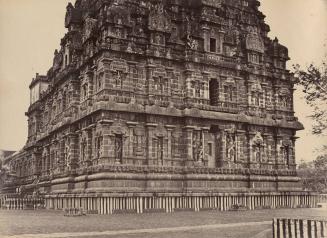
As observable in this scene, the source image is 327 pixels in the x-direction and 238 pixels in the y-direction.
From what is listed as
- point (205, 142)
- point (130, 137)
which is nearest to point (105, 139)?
point (130, 137)

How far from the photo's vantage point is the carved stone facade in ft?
98.5

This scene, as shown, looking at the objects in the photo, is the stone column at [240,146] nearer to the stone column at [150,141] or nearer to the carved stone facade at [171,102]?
the carved stone facade at [171,102]

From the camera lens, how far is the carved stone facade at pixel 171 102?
98.5 feet

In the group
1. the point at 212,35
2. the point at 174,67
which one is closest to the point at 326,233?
the point at 174,67

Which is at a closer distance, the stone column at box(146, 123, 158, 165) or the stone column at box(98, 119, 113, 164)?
the stone column at box(98, 119, 113, 164)

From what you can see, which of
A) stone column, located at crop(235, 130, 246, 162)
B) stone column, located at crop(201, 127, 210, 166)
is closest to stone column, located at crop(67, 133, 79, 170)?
stone column, located at crop(201, 127, 210, 166)

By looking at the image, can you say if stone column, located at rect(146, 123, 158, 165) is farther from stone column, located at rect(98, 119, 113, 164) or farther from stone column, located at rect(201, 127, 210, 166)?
stone column, located at rect(201, 127, 210, 166)

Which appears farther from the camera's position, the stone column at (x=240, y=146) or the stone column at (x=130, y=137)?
the stone column at (x=240, y=146)

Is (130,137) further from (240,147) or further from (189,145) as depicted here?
(240,147)

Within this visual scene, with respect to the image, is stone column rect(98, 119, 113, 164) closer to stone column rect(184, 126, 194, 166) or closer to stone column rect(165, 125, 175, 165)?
stone column rect(165, 125, 175, 165)

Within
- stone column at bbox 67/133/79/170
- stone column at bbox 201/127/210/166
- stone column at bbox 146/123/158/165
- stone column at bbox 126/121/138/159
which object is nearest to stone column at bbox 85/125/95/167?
stone column at bbox 67/133/79/170

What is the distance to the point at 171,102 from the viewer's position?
105ft

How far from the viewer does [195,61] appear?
32969 millimetres

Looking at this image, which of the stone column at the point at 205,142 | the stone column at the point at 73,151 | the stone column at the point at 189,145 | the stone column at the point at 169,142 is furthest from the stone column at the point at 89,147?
the stone column at the point at 205,142
